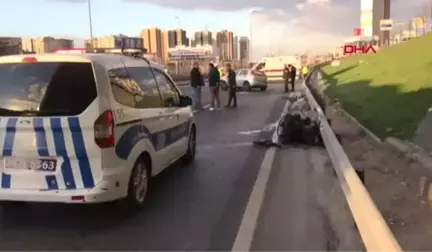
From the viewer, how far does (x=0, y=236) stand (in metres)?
5.35

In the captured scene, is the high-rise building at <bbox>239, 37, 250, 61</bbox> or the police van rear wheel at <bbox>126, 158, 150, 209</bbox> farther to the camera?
the high-rise building at <bbox>239, 37, 250, 61</bbox>

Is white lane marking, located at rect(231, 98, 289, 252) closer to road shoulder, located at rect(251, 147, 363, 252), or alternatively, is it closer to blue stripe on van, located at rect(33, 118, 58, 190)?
road shoulder, located at rect(251, 147, 363, 252)

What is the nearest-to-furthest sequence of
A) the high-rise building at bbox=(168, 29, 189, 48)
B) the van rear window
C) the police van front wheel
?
the van rear window → the police van front wheel → the high-rise building at bbox=(168, 29, 189, 48)

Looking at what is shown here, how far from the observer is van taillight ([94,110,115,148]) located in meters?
5.38

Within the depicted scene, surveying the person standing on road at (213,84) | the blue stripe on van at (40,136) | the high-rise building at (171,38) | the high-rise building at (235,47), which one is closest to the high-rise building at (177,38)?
the high-rise building at (171,38)

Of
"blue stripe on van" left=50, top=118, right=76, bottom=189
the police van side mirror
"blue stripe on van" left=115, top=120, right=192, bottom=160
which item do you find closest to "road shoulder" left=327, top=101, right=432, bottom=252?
"blue stripe on van" left=115, top=120, right=192, bottom=160

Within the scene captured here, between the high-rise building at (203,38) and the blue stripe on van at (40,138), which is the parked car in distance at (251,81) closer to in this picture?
the blue stripe on van at (40,138)

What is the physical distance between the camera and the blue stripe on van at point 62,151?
534 centimetres

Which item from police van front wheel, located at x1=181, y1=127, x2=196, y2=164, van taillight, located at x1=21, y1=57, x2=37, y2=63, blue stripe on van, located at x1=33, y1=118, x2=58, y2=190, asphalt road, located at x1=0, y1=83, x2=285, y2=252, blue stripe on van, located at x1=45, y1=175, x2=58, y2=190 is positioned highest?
van taillight, located at x1=21, y1=57, x2=37, y2=63

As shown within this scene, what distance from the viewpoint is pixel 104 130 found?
540 cm

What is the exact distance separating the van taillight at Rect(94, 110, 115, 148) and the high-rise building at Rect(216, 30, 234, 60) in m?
144

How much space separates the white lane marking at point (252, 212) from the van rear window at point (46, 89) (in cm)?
208

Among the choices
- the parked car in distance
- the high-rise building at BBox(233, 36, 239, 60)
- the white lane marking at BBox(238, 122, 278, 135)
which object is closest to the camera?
the white lane marking at BBox(238, 122, 278, 135)

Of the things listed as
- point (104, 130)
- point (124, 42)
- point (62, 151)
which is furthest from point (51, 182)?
point (124, 42)
